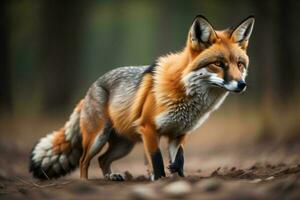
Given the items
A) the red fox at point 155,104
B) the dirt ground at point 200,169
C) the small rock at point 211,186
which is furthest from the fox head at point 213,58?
the small rock at point 211,186

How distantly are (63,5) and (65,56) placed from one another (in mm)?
2357

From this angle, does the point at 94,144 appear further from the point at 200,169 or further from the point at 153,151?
the point at 200,169

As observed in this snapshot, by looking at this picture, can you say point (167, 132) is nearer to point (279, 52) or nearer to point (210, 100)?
point (210, 100)

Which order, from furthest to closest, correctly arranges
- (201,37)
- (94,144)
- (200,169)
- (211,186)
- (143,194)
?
(200,169)
(94,144)
(201,37)
(211,186)
(143,194)

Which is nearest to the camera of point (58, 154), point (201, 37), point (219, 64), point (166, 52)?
point (219, 64)

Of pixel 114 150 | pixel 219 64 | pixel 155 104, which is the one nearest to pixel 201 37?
pixel 219 64

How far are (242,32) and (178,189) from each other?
3.22 m

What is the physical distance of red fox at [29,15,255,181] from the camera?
766cm

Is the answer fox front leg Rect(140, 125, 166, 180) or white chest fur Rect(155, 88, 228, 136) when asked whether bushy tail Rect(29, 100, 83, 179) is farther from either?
white chest fur Rect(155, 88, 228, 136)

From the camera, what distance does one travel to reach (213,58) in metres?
7.54

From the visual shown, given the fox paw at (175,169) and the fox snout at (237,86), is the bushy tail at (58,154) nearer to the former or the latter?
the fox paw at (175,169)

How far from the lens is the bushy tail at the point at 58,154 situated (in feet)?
30.5

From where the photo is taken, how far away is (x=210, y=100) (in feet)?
26.1

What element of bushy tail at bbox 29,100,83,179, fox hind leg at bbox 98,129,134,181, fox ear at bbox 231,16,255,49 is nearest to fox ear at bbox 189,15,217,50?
fox ear at bbox 231,16,255,49
